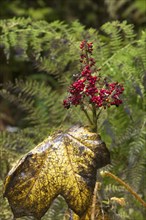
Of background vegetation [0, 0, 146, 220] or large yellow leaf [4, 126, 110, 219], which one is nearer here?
large yellow leaf [4, 126, 110, 219]

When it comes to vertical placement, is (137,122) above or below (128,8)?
below

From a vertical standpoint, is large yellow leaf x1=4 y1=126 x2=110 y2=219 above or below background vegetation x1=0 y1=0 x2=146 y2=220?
below

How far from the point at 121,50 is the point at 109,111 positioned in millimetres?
276

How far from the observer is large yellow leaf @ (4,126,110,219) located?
119 cm

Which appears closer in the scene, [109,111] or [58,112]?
[109,111]

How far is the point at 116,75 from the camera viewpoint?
6.66 ft

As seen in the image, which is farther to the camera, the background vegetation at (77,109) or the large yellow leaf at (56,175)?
the background vegetation at (77,109)

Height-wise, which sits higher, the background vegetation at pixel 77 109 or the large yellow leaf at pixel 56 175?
the background vegetation at pixel 77 109

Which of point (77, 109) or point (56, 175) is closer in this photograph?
point (56, 175)

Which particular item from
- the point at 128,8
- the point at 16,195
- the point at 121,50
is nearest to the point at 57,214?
the point at 16,195

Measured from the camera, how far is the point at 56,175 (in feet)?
3.98

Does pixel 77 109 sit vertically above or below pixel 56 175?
above

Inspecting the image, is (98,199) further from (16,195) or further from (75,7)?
(75,7)

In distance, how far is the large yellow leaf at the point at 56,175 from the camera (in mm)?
1191
